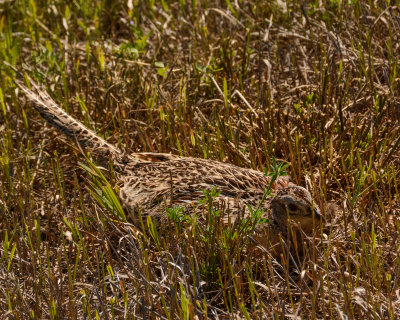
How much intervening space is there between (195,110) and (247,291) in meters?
1.69

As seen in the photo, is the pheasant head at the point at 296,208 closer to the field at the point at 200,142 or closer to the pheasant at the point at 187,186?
the pheasant at the point at 187,186

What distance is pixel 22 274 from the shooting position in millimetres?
4035

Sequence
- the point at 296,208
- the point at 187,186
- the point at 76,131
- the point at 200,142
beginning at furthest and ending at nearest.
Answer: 1. the point at 200,142
2. the point at 76,131
3. the point at 187,186
4. the point at 296,208

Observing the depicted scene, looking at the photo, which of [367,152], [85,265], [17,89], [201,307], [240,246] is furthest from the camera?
[17,89]

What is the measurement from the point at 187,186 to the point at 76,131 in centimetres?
93

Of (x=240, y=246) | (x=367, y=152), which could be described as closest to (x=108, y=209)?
(x=240, y=246)

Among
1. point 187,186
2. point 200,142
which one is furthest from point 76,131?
A: point 187,186

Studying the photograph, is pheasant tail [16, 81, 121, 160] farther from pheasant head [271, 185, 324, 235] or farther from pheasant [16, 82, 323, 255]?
pheasant head [271, 185, 324, 235]

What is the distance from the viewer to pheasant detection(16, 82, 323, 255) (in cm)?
399

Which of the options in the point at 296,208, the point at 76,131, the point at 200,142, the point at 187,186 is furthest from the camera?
the point at 200,142

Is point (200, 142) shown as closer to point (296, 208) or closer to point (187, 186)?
point (187, 186)

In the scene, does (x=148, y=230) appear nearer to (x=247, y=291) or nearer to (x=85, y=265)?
(x=85, y=265)

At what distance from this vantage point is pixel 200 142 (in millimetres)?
4980

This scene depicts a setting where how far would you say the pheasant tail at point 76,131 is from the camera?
15.6 ft
